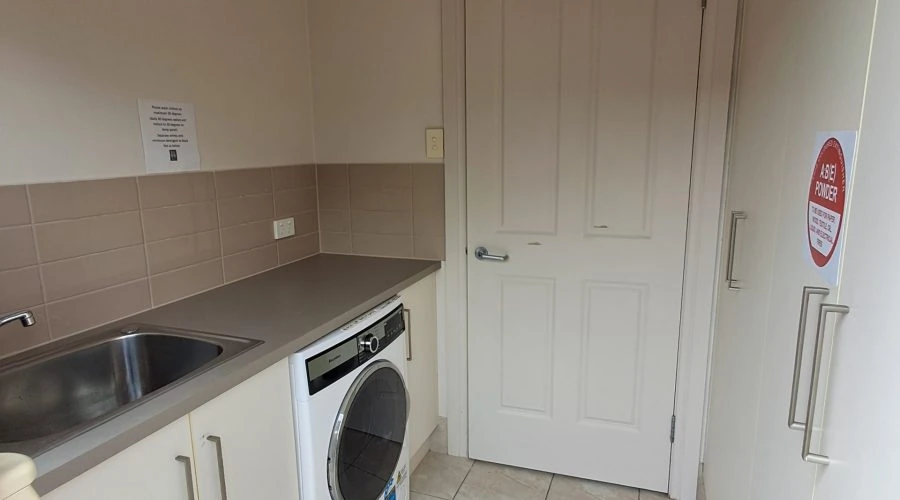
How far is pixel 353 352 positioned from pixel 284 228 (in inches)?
32.5

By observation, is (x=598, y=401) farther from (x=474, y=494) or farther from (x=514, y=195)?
(x=514, y=195)

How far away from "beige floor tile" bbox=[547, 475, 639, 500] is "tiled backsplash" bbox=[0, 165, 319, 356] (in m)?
1.47

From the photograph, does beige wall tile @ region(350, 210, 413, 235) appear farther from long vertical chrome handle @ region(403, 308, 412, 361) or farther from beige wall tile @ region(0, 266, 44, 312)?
beige wall tile @ region(0, 266, 44, 312)

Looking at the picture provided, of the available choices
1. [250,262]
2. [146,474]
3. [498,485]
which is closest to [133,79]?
[250,262]

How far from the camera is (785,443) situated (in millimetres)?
939

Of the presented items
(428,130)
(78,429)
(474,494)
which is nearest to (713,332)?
(474,494)

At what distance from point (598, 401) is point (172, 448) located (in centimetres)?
163

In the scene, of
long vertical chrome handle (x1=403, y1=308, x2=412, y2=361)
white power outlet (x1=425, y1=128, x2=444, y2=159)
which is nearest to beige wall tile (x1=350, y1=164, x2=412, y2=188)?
white power outlet (x1=425, y1=128, x2=444, y2=159)

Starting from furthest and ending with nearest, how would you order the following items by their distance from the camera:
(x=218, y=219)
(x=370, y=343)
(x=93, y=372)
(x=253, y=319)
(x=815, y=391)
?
(x=218, y=219)
(x=370, y=343)
(x=253, y=319)
(x=93, y=372)
(x=815, y=391)

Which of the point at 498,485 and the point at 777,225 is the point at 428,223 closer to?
the point at 498,485

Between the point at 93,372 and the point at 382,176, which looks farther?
the point at 382,176

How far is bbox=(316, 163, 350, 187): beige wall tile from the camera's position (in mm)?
2404

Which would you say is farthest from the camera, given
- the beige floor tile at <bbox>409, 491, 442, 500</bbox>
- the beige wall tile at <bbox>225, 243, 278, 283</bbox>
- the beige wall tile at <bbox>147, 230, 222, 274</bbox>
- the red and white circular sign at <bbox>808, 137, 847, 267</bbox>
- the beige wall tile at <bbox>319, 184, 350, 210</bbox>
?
the beige wall tile at <bbox>319, 184, 350, 210</bbox>

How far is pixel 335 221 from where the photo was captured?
8.09 ft
